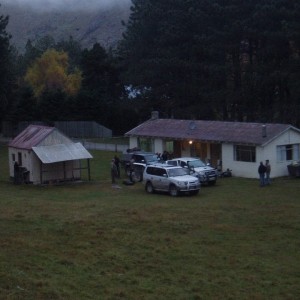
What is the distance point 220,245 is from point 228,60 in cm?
5031

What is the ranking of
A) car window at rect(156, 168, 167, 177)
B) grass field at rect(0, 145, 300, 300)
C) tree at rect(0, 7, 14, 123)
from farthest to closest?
tree at rect(0, 7, 14, 123) → car window at rect(156, 168, 167, 177) → grass field at rect(0, 145, 300, 300)

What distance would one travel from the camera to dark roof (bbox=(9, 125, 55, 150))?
4141 cm

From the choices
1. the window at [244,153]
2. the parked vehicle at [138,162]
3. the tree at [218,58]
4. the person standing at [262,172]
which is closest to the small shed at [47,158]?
the parked vehicle at [138,162]

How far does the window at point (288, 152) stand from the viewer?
4353 centimetres

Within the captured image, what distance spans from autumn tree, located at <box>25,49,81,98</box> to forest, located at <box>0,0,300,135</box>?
2060cm

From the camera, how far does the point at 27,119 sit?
3061 inches

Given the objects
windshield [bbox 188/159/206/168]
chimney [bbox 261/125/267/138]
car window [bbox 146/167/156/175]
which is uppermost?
chimney [bbox 261/125/267/138]

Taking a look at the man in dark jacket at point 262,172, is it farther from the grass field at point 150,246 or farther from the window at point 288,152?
the window at point 288,152

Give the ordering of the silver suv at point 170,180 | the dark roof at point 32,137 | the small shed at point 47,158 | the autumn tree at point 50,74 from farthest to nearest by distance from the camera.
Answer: the autumn tree at point 50,74, the dark roof at point 32,137, the small shed at point 47,158, the silver suv at point 170,180

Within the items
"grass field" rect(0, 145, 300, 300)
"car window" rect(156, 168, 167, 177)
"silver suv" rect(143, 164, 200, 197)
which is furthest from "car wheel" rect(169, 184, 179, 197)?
"car window" rect(156, 168, 167, 177)

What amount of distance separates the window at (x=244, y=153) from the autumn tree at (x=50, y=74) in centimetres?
6361

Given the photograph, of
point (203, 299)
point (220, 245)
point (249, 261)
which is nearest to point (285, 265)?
point (249, 261)

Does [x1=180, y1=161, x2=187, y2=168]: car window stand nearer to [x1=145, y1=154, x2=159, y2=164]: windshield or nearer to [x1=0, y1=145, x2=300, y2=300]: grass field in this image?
[x1=145, y1=154, x2=159, y2=164]: windshield

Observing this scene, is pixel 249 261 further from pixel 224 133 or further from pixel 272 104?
pixel 272 104
